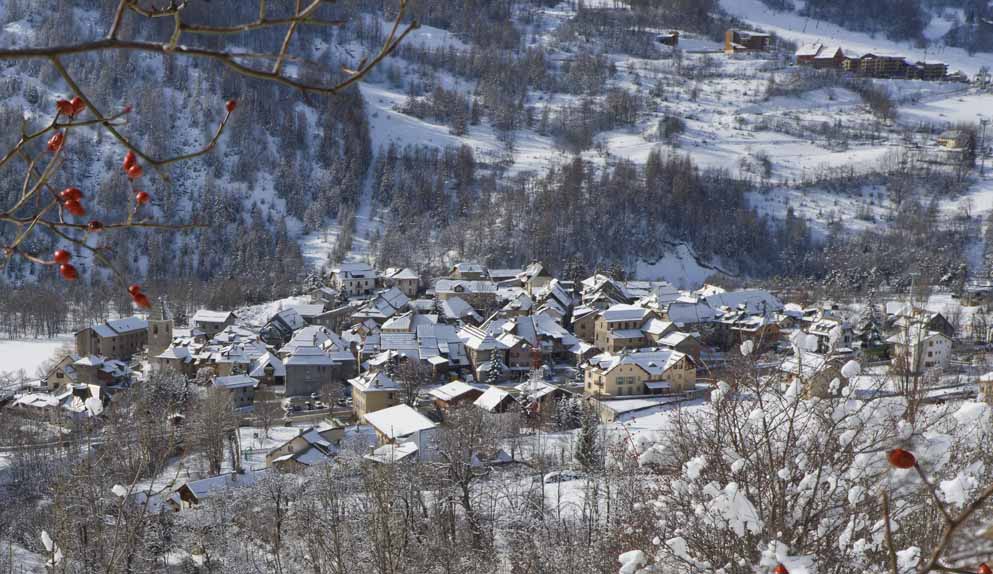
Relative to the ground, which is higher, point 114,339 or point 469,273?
point 469,273

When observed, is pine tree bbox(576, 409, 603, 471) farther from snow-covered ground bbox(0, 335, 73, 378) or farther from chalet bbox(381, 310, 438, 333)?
snow-covered ground bbox(0, 335, 73, 378)

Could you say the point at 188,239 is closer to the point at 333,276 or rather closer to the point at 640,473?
the point at 333,276

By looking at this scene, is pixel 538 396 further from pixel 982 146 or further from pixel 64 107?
pixel 982 146

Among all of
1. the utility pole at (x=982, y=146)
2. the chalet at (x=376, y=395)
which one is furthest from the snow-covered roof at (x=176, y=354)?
the utility pole at (x=982, y=146)

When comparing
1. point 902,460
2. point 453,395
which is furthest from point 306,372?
point 902,460

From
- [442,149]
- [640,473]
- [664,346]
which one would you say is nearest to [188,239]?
[442,149]

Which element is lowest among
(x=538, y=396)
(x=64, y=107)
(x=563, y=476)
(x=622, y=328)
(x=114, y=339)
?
(x=114, y=339)

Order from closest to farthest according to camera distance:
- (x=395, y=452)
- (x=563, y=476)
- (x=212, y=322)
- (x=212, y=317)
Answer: (x=563, y=476) → (x=395, y=452) → (x=212, y=322) → (x=212, y=317)

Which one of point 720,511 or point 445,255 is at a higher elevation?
point 720,511
